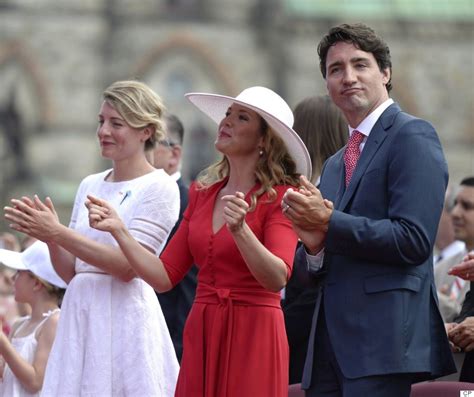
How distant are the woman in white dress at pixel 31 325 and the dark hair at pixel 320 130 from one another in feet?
4.90

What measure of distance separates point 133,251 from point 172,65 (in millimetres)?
20485

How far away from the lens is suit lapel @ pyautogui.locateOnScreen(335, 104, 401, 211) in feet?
13.0

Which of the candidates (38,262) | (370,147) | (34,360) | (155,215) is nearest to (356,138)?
A: (370,147)

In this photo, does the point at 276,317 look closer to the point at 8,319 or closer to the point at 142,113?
the point at 142,113

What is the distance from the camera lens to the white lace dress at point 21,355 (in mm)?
5754

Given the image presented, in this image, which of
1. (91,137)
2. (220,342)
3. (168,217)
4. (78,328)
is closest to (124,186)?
(168,217)

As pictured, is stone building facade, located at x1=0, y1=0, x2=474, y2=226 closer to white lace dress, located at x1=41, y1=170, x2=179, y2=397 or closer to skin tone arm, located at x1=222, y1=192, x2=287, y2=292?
white lace dress, located at x1=41, y1=170, x2=179, y2=397

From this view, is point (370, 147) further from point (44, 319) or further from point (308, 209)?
point (44, 319)

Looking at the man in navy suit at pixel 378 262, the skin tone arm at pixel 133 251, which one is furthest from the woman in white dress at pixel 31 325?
the man in navy suit at pixel 378 262

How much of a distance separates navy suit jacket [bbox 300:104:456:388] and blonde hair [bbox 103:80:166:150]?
138 cm

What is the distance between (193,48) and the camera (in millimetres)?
24953

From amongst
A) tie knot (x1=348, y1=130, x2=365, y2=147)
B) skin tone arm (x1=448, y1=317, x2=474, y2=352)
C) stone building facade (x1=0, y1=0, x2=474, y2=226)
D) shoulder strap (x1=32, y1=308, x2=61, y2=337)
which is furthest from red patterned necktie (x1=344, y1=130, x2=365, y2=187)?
stone building facade (x1=0, y1=0, x2=474, y2=226)

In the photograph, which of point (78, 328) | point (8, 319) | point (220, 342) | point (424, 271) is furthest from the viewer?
point (8, 319)

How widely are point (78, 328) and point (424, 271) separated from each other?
5.44 ft
